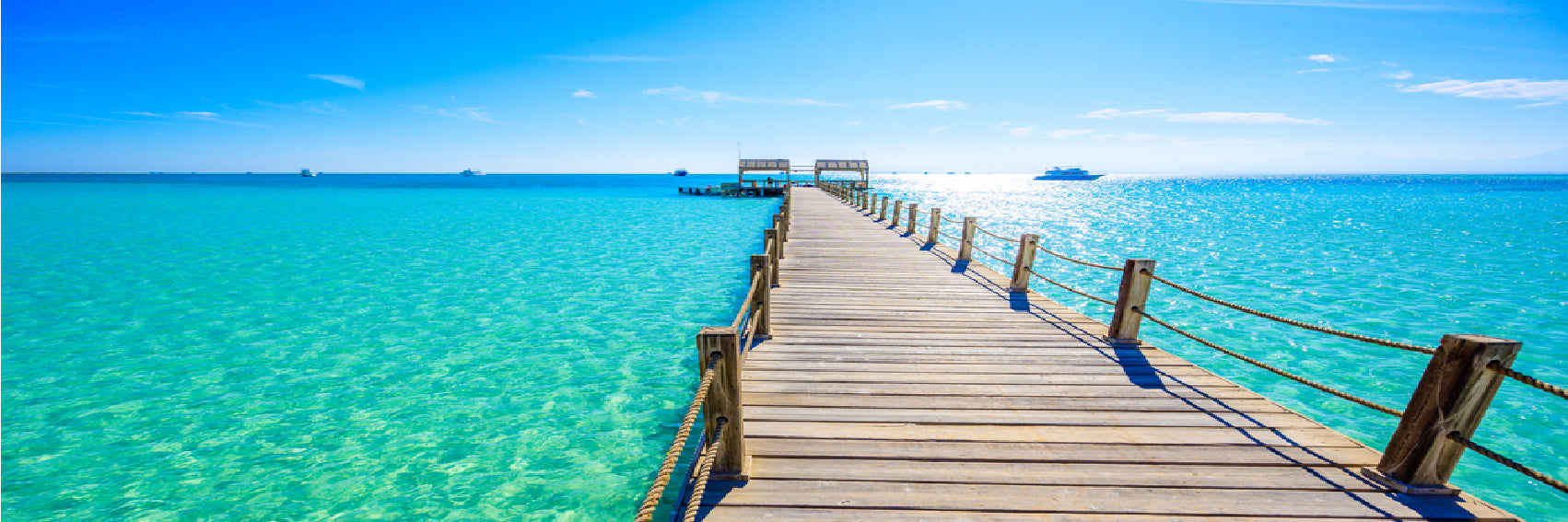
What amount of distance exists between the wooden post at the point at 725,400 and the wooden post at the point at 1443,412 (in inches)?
142

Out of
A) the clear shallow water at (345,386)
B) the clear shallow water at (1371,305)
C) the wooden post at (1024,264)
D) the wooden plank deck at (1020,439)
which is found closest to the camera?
the wooden plank deck at (1020,439)

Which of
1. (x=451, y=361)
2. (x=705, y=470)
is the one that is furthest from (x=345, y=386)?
(x=705, y=470)

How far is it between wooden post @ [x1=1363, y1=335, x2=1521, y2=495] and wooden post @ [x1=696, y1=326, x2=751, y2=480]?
3.60 metres

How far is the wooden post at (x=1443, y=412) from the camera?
9.86 ft

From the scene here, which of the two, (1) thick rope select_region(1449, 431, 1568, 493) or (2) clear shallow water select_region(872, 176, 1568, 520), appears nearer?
(1) thick rope select_region(1449, 431, 1568, 493)

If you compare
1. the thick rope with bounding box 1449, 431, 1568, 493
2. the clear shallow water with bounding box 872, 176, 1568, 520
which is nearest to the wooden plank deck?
the thick rope with bounding box 1449, 431, 1568, 493

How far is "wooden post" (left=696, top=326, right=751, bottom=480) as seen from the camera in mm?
3033

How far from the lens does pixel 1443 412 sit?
3154 mm

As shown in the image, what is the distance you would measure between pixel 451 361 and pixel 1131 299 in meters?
8.96

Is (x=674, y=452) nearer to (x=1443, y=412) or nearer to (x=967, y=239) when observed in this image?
(x=1443, y=412)

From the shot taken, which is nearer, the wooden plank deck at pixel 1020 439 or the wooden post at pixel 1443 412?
the wooden post at pixel 1443 412

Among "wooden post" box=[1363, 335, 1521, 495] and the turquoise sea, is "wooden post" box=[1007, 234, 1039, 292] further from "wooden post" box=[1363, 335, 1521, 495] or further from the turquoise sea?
"wooden post" box=[1363, 335, 1521, 495]

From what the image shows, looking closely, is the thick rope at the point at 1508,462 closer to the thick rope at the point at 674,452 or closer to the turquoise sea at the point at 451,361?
the turquoise sea at the point at 451,361

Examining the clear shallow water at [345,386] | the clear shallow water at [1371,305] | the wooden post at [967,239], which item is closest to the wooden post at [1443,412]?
the clear shallow water at [1371,305]
